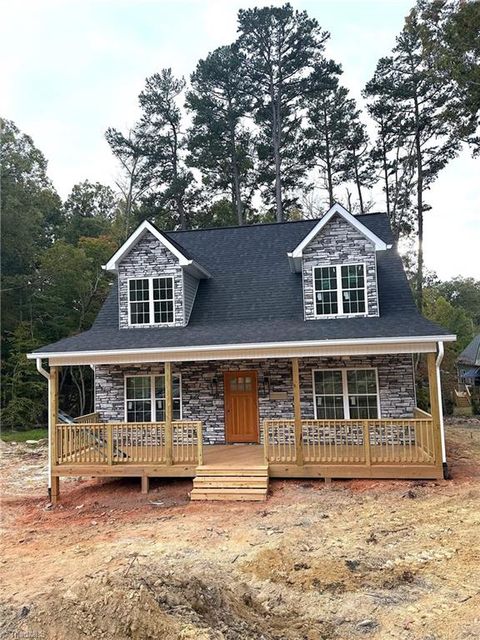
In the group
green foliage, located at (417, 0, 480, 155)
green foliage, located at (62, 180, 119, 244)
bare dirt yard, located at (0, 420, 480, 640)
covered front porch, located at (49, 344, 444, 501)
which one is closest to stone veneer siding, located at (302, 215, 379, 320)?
covered front porch, located at (49, 344, 444, 501)

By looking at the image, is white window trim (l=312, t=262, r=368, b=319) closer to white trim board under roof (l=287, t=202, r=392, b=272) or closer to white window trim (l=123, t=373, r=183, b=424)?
white trim board under roof (l=287, t=202, r=392, b=272)

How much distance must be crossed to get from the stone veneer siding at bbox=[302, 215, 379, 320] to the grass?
538 inches

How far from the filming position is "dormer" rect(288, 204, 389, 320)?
1242 centimetres

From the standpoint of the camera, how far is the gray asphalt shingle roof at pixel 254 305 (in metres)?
10.9

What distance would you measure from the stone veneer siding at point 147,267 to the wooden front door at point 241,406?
8.60 feet

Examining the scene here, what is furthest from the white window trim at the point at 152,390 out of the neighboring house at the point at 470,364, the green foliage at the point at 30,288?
the neighboring house at the point at 470,364

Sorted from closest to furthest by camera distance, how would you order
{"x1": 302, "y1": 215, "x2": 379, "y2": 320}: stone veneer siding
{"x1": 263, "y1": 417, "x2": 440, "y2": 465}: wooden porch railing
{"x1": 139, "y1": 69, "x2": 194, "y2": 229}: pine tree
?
{"x1": 263, "y1": 417, "x2": 440, "y2": 465}: wooden porch railing → {"x1": 302, "y1": 215, "x2": 379, "y2": 320}: stone veneer siding → {"x1": 139, "y1": 69, "x2": 194, "y2": 229}: pine tree

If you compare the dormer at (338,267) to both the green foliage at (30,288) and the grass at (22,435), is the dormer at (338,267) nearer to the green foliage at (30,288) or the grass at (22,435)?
the grass at (22,435)

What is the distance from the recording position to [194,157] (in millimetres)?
28156

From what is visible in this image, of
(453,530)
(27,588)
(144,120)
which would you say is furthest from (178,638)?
(144,120)

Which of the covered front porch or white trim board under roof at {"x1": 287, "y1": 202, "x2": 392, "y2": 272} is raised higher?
white trim board under roof at {"x1": 287, "y1": 202, "x2": 392, "y2": 272}

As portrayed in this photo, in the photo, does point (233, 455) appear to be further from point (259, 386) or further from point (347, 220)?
point (347, 220)

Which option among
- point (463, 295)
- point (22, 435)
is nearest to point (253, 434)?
point (22, 435)

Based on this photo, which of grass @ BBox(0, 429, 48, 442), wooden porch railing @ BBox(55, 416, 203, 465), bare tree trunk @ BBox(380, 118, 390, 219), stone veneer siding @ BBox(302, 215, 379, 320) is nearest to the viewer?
wooden porch railing @ BBox(55, 416, 203, 465)
